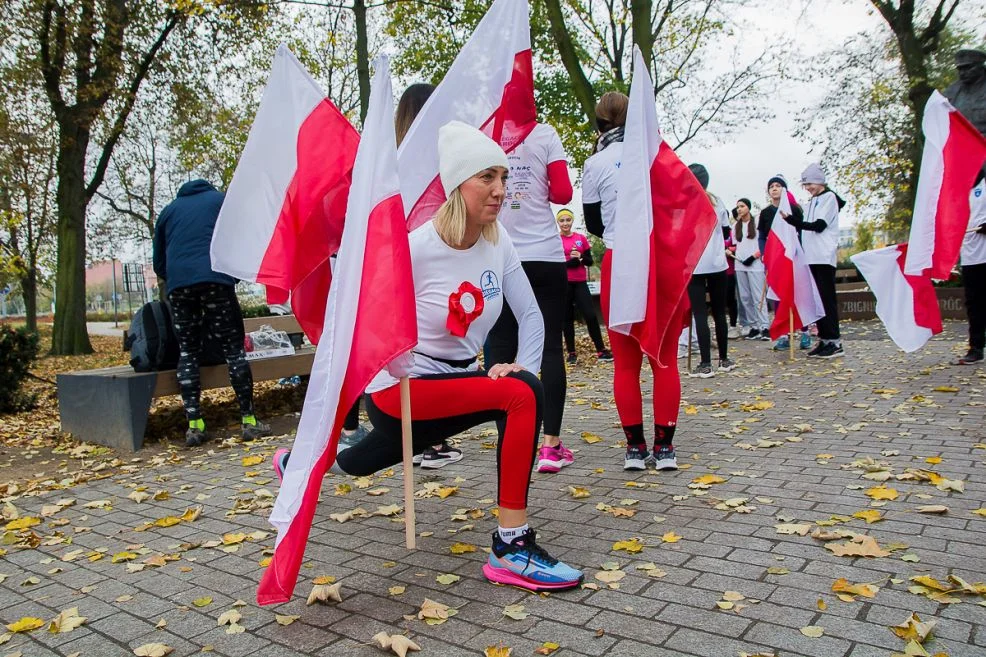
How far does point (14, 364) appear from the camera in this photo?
8625mm

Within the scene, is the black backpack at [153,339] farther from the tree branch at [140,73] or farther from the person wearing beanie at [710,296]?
the tree branch at [140,73]

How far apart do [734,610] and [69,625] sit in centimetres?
248

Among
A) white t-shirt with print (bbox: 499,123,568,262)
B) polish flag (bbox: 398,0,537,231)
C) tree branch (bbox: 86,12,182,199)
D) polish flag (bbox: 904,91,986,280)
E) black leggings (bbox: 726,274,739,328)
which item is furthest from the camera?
tree branch (bbox: 86,12,182,199)

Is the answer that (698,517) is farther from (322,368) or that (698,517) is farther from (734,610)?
(322,368)

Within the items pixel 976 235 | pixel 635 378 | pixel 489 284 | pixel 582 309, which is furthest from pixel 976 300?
pixel 489 284

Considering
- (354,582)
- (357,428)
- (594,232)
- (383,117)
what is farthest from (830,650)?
(357,428)

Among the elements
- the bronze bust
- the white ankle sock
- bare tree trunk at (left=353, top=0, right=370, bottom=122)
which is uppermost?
bare tree trunk at (left=353, top=0, right=370, bottom=122)

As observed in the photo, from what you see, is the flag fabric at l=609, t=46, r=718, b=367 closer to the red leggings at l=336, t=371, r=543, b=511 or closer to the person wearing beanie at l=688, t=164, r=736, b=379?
the red leggings at l=336, t=371, r=543, b=511

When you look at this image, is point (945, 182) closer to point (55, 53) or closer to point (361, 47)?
point (361, 47)

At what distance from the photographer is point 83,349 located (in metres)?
21.2

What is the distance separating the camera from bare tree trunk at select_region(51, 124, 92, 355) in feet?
→ 62.6

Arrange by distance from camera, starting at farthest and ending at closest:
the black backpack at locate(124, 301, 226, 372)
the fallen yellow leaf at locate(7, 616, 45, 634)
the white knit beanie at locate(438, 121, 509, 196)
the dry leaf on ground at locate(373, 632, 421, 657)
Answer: the black backpack at locate(124, 301, 226, 372) → the white knit beanie at locate(438, 121, 509, 196) → the fallen yellow leaf at locate(7, 616, 45, 634) → the dry leaf on ground at locate(373, 632, 421, 657)

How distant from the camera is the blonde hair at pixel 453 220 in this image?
11.0 ft

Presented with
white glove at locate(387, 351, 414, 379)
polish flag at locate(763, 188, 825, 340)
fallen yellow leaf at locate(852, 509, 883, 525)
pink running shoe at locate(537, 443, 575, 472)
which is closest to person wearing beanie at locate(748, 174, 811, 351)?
polish flag at locate(763, 188, 825, 340)
